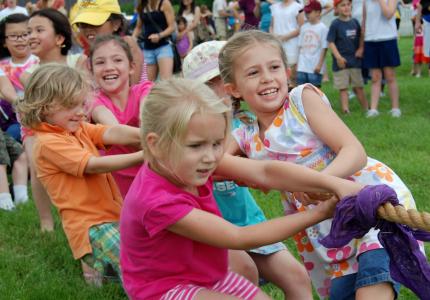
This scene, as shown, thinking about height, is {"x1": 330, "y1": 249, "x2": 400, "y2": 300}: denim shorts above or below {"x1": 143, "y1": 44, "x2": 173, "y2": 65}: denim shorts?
above

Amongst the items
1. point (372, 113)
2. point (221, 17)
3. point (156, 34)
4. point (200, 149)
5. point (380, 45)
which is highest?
point (200, 149)

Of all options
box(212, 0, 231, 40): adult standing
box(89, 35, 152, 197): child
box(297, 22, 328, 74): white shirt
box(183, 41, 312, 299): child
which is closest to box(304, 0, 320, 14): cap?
box(297, 22, 328, 74): white shirt

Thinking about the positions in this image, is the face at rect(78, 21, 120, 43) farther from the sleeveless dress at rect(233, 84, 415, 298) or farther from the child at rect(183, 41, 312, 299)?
the sleeveless dress at rect(233, 84, 415, 298)

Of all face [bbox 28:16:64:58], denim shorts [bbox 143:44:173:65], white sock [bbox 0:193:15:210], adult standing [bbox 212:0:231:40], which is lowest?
adult standing [bbox 212:0:231:40]

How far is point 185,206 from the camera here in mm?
2336

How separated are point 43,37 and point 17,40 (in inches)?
49.3

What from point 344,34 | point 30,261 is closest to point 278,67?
point 30,261

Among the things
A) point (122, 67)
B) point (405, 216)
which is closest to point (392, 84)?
point (122, 67)

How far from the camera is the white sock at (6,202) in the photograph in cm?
605

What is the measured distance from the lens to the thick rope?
1906 millimetres

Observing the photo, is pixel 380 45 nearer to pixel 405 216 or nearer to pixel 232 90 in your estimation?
pixel 232 90

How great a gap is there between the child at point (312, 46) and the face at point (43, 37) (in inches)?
196

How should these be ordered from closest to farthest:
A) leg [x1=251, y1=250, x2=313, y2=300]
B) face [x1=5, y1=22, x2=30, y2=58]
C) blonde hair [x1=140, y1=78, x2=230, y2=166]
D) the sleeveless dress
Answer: blonde hair [x1=140, y1=78, x2=230, y2=166] → the sleeveless dress → leg [x1=251, y1=250, x2=313, y2=300] → face [x1=5, y1=22, x2=30, y2=58]

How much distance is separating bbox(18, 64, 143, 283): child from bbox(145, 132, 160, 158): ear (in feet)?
3.84
